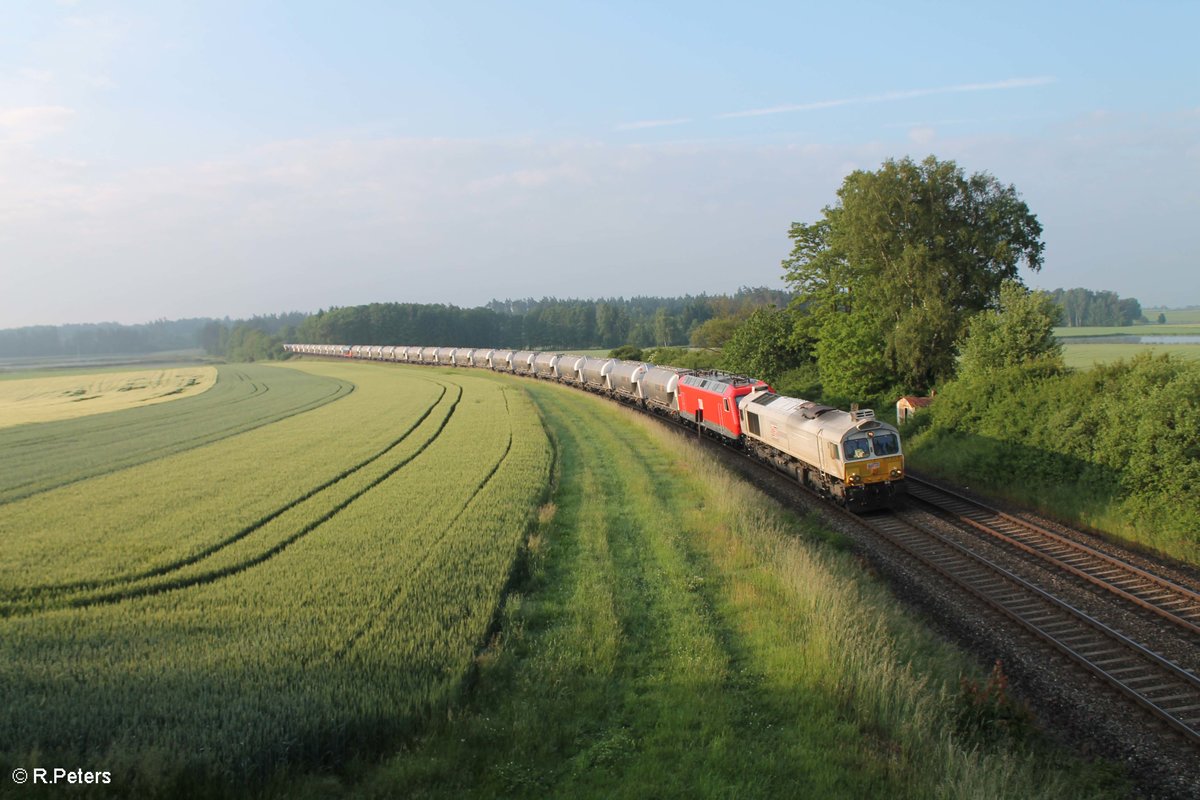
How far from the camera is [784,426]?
26.6 m

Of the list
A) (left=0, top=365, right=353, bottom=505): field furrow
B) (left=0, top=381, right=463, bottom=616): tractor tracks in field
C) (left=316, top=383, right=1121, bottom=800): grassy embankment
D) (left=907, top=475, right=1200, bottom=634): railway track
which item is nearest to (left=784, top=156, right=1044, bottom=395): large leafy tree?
(left=907, top=475, right=1200, bottom=634): railway track

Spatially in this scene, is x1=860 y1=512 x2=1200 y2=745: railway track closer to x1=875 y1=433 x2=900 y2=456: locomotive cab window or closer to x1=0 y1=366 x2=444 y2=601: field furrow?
x1=875 y1=433 x2=900 y2=456: locomotive cab window

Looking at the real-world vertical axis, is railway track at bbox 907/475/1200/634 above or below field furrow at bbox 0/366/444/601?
below

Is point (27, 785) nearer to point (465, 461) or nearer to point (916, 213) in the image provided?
point (465, 461)

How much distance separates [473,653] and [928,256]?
36.5 m

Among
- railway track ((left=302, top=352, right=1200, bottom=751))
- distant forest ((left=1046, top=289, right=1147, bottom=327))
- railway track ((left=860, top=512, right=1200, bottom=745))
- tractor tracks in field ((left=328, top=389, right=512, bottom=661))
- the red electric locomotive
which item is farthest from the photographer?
distant forest ((left=1046, top=289, right=1147, bottom=327))

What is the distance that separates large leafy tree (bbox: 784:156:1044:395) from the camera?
128 feet

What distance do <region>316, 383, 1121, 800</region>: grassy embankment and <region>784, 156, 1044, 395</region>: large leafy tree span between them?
26588mm

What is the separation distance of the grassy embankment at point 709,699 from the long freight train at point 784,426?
19.9ft

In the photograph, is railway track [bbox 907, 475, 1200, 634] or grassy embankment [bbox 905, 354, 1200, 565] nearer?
railway track [bbox 907, 475, 1200, 634]

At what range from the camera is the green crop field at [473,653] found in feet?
26.8

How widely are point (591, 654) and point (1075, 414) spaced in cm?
2055

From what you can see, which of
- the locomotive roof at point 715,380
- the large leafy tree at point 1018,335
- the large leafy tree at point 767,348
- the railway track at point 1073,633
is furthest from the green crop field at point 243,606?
the large leafy tree at point 767,348

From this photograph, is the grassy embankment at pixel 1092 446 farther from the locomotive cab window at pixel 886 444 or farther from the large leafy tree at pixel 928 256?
the large leafy tree at pixel 928 256
